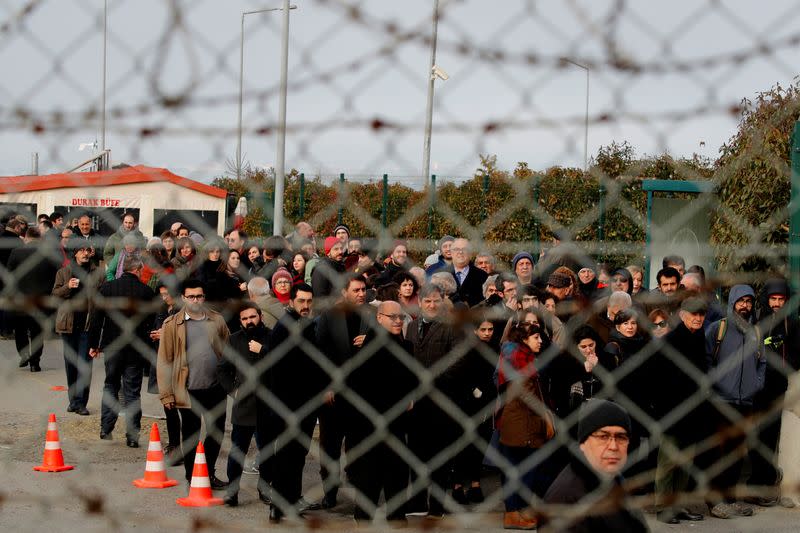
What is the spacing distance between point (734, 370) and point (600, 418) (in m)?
3.20

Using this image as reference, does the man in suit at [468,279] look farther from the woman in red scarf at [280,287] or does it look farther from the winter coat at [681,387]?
the winter coat at [681,387]

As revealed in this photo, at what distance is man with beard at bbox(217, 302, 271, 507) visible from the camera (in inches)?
164

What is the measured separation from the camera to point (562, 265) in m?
3.29

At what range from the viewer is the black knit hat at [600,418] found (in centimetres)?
292

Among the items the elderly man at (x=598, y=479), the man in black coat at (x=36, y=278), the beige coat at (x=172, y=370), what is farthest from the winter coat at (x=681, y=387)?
the beige coat at (x=172, y=370)

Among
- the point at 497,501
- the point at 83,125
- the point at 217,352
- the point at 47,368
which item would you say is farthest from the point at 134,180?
the point at 47,368

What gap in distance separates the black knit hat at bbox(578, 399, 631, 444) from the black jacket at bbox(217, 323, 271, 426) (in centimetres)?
100

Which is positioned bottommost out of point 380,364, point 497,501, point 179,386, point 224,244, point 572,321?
point 497,501

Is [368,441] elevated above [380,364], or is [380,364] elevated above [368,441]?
[380,364]

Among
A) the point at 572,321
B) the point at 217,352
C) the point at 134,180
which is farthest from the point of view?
the point at 217,352

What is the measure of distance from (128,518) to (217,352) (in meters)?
3.67

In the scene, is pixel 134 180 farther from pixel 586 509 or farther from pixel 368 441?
pixel 368 441

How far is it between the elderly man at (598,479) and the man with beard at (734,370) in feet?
1.33

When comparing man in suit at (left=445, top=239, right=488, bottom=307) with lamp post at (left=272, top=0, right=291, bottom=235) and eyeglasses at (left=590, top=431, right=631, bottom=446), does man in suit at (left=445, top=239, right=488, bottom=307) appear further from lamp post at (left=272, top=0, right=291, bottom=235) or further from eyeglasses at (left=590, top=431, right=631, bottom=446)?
lamp post at (left=272, top=0, right=291, bottom=235)
